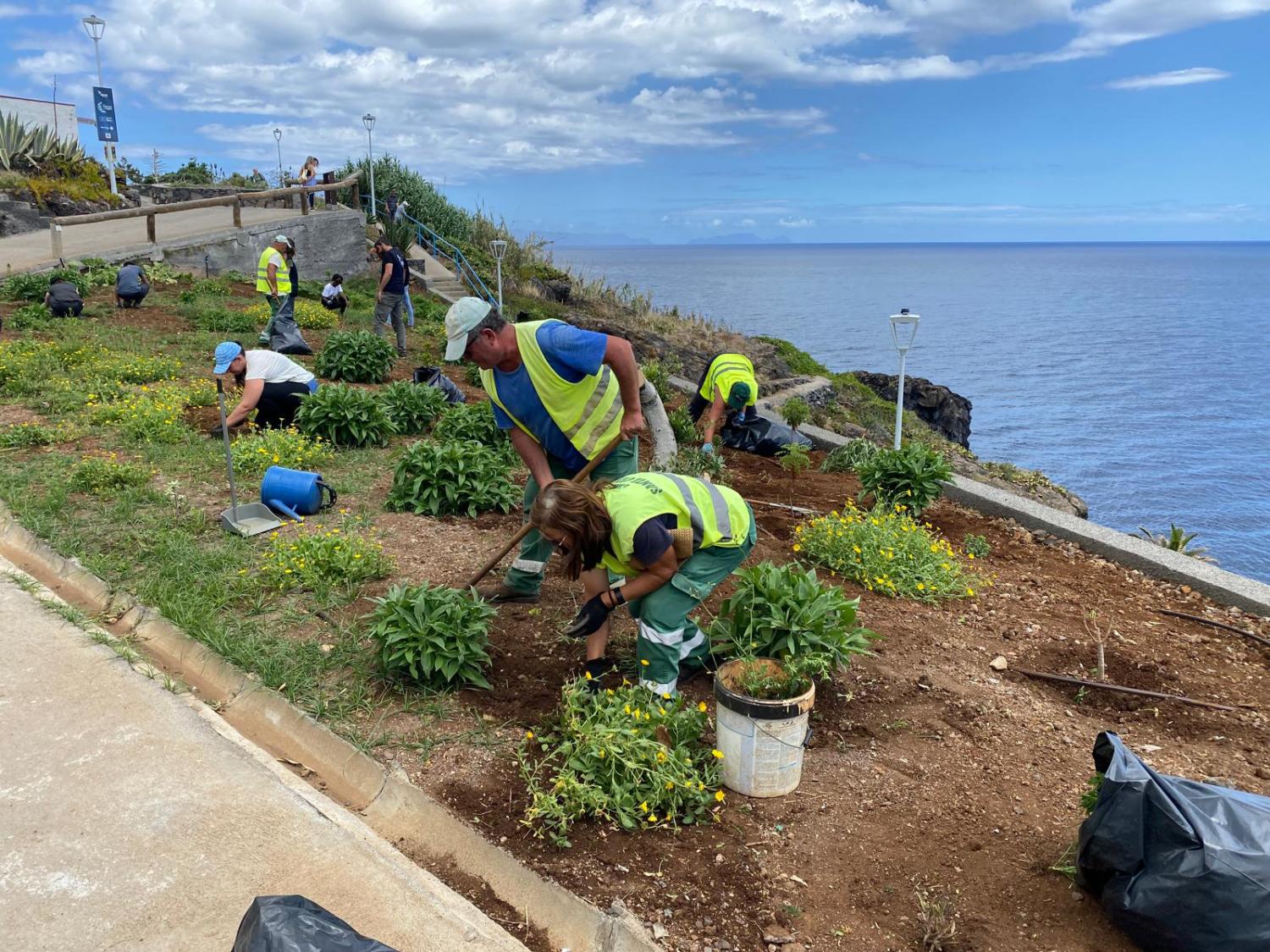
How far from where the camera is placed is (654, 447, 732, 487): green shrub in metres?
8.20

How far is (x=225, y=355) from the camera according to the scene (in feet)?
25.7

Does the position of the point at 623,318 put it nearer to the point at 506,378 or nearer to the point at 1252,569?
the point at 1252,569

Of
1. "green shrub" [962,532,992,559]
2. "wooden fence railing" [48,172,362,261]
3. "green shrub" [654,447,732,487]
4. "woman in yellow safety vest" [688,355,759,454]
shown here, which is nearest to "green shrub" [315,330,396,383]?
"woman in yellow safety vest" [688,355,759,454]

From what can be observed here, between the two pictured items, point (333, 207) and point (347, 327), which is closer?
point (347, 327)

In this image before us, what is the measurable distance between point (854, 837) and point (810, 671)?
2.98 ft

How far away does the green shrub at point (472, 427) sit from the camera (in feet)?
27.9

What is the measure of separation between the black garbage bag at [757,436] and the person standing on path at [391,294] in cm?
550

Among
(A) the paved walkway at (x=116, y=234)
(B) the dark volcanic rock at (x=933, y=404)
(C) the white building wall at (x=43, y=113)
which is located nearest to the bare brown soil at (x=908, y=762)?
(A) the paved walkway at (x=116, y=234)

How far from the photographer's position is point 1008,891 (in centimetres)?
338

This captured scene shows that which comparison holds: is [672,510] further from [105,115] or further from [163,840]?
[105,115]

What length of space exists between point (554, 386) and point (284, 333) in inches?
343

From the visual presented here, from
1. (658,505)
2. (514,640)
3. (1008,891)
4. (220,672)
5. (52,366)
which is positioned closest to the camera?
(1008,891)

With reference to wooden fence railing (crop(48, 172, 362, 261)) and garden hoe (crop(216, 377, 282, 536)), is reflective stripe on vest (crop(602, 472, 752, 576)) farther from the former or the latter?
wooden fence railing (crop(48, 172, 362, 261))

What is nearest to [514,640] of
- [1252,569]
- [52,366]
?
[52,366]
